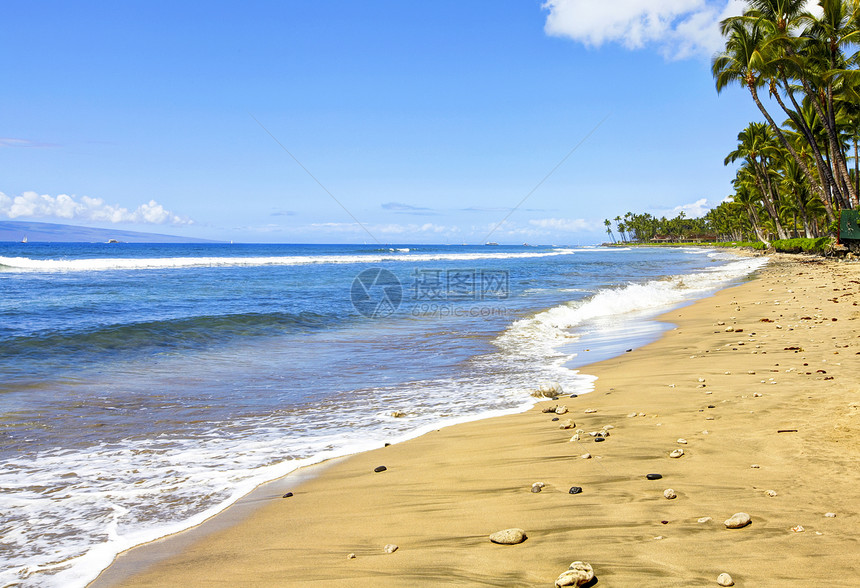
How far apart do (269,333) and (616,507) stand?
12531 millimetres

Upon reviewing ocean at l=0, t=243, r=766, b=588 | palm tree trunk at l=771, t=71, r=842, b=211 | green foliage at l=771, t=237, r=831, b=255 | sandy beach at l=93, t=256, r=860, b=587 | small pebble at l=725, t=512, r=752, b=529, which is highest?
palm tree trunk at l=771, t=71, r=842, b=211

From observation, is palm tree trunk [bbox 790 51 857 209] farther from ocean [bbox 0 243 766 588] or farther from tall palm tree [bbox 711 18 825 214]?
ocean [bbox 0 243 766 588]

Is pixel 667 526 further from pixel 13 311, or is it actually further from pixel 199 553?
pixel 13 311

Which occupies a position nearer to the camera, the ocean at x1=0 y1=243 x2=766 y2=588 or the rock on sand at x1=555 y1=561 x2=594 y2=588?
the rock on sand at x1=555 y1=561 x2=594 y2=588

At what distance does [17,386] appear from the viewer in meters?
8.58

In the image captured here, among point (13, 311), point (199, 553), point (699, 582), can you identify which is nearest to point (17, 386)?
point (199, 553)

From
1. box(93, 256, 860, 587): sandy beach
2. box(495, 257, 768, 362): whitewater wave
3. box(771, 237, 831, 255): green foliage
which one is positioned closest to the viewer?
box(93, 256, 860, 587): sandy beach

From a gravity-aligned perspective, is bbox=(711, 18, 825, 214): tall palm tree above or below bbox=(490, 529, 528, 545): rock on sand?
above

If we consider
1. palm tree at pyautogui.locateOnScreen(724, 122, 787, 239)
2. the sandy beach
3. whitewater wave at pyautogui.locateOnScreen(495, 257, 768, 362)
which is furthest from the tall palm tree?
the sandy beach

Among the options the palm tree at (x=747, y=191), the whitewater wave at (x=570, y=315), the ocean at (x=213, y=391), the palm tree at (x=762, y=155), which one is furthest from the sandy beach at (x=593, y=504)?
the palm tree at (x=747, y=191)

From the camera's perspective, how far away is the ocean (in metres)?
4.05

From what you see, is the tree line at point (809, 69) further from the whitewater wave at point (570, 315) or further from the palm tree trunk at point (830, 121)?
the whitewater wave at point (570, 315)

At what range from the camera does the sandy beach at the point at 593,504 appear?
2682mm

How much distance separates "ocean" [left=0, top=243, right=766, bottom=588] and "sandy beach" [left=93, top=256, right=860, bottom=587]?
0.59 m
